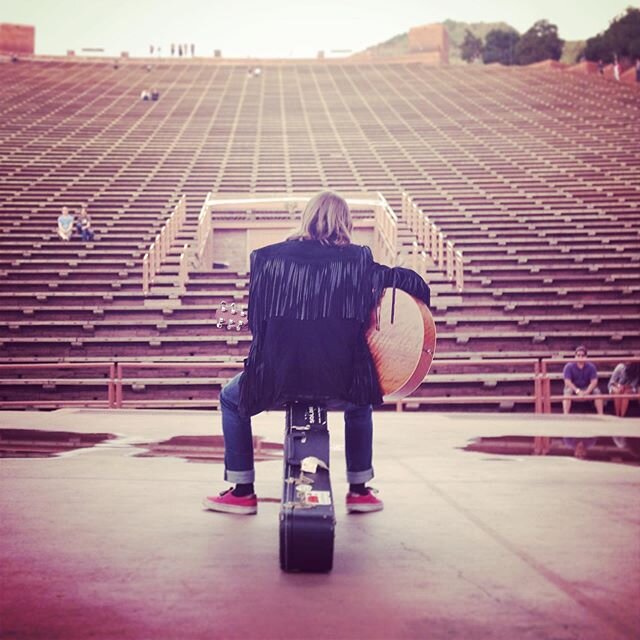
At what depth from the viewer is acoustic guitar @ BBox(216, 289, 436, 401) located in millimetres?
3254

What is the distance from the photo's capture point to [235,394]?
→ 341 centimetres

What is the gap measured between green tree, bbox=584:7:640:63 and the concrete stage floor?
44.2 m

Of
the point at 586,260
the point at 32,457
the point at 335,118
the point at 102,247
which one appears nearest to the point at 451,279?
the point at 586,260

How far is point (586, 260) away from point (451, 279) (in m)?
2.48

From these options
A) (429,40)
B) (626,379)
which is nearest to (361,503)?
(626,379)

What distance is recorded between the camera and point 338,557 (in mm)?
2920

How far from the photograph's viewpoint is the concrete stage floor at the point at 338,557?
7.16ft

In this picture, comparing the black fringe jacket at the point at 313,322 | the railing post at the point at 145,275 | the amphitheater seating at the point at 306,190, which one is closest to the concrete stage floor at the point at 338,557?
the black fringe jacket at the point at 313,322

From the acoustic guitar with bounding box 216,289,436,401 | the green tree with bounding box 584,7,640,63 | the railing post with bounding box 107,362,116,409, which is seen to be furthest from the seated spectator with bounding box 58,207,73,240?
the green tree with bounding box 584,7,640,63

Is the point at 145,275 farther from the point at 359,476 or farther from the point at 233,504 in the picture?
the point at 359,476

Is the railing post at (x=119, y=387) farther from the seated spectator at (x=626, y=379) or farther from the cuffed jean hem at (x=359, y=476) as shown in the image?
the cuffed jean hem at (x=359, y=476)

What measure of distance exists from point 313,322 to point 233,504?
0.94m

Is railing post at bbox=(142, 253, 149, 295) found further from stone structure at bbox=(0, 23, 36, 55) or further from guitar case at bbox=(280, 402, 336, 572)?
stone structure at bbox=(0, 23, 36, 55)

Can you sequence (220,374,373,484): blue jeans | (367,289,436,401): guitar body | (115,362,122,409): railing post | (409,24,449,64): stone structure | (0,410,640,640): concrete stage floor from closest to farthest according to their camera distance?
(0,410,640,640): concrete stage floor, (367,289,436,401): guitar body, (220,374,373,484): blue jeans, (115,362,122,409): railing post, (409,24,449,64): stone structure
